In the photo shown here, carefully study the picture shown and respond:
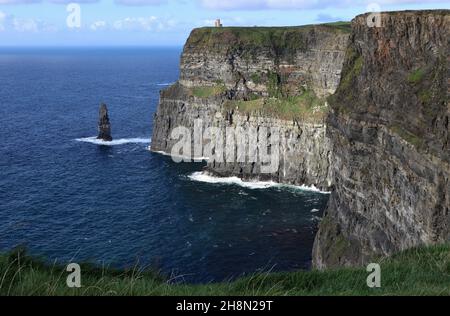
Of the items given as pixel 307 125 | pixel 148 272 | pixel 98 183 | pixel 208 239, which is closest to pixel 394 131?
pixel 208 239

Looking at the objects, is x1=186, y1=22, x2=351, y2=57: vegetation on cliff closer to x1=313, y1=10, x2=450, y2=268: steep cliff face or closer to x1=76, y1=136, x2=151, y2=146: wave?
x1=76, y1=136, x2=151, y2=146: wave

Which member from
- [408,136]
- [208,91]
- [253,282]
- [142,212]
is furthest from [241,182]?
[253,282]

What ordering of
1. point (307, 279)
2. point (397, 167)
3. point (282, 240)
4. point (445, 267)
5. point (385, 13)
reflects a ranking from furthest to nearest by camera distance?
point (282, 240), point (385, 13), point (397, 167), point (445, 267), point (307, 279)

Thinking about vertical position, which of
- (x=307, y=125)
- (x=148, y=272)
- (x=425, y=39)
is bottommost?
(x=307, y=125)

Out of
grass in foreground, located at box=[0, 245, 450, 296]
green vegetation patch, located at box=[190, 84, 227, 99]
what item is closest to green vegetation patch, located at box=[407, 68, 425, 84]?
grass in foreground, located at box=[0, 245, 450, 296]

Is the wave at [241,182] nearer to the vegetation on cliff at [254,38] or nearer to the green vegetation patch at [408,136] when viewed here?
the vegetation on cliff at [254,38]

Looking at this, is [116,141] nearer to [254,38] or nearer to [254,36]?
[254,38]

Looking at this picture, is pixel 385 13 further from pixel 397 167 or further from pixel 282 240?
pixel 282 240
